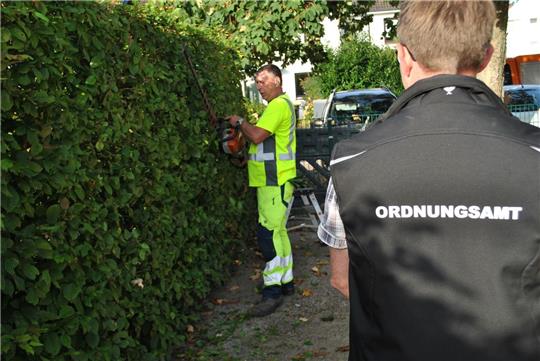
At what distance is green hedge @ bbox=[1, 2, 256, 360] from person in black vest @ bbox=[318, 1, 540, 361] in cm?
134

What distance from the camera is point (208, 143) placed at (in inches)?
233

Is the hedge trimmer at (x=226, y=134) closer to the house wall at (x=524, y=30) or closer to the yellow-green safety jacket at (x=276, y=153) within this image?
the yellow-green safety jacket at (x=276, y=153)

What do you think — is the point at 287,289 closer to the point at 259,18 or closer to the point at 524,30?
the point at 259,18

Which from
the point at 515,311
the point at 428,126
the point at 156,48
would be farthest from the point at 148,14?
the point at 515,311

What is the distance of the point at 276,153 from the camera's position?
620 cm

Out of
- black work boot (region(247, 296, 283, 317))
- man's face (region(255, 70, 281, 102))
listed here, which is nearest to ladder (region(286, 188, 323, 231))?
black work boot (region(247, 296, 283, 317))

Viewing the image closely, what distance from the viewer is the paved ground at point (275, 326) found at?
16.7ft

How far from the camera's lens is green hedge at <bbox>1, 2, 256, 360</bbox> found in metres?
2.62

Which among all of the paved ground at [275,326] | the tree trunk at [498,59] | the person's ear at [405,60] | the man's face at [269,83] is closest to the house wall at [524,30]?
the tree trunk at [498,59]

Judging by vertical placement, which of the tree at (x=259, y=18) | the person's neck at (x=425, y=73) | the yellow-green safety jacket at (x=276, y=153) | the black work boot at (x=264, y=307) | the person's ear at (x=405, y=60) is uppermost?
the tree at (x=259, y=18)

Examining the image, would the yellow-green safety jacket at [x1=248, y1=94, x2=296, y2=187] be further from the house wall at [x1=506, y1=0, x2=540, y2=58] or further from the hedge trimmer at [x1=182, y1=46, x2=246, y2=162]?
Answer: the house wall at [x1=506, y1=0, x2=540, y2=58]

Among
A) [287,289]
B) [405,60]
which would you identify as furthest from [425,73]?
[287,289]

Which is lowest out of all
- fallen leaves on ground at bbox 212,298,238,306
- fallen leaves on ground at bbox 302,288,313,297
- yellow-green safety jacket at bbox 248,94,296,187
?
fallen leaves on ground at bbox 302,288,313,297

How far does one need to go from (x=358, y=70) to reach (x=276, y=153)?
2555 cm
